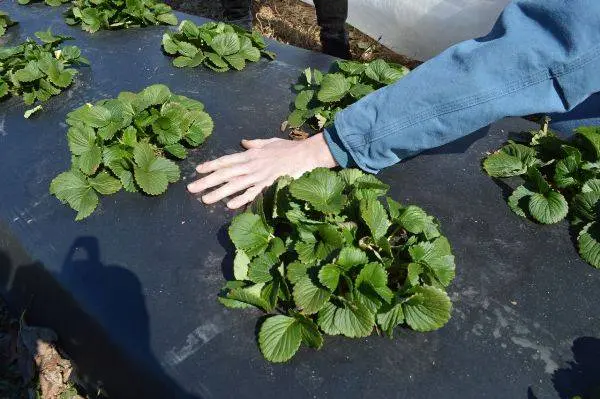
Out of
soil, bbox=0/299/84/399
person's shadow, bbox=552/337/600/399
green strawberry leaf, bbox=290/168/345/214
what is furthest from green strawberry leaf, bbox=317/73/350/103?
soil, bbox=0/299/84/399

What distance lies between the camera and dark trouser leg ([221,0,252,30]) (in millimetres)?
2913

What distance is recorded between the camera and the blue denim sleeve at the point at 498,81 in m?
1.07

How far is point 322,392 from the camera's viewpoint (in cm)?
98

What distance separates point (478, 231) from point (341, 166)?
1.26 feet

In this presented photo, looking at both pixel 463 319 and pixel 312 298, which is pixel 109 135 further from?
pixel 463 319

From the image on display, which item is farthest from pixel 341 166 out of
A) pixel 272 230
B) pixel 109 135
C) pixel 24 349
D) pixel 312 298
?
pixel 24 349

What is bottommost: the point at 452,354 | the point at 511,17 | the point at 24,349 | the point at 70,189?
the point at 24,349

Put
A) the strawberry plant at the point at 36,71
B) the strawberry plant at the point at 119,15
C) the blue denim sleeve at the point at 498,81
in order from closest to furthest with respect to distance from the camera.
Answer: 1. the blue denim sleeve at the point at 498,81
2. the strawberry plant at the point at 36,71
3. the strawberry plant at the point at 119,15

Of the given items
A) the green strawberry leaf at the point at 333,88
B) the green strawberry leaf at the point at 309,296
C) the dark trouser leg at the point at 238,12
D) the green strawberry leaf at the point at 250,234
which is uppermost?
the green strawberry leaf at the point at 333,88

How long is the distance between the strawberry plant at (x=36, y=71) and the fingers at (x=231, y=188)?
2.78 feet

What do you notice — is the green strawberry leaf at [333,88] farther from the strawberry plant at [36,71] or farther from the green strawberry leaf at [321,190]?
the strawberry plant at [36,71]

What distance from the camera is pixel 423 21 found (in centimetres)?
291

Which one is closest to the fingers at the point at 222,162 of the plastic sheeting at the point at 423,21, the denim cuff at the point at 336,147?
the denim cuff at the point at 336,147

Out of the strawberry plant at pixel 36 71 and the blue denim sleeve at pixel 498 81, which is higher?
the blue denim sleeve at pixel 498 81
